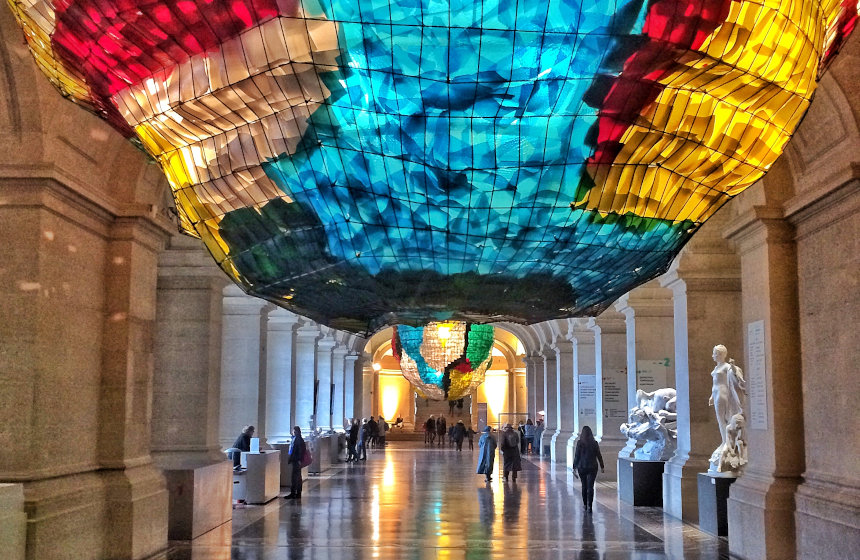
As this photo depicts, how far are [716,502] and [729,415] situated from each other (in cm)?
112

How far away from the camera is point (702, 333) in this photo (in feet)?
40.4

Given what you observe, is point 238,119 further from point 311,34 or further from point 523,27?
point 523,27

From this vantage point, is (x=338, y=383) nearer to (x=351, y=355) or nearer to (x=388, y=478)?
(x=351, y=355)

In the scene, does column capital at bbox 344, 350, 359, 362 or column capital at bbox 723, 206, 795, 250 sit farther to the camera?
column capital at bbox 344, 350, 359, 362

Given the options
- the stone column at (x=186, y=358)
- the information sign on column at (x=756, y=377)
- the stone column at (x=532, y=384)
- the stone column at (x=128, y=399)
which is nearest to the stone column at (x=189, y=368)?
the stone column at (x=186, y=358)

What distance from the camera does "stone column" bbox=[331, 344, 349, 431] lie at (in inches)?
1171

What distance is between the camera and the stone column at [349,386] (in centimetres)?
3412

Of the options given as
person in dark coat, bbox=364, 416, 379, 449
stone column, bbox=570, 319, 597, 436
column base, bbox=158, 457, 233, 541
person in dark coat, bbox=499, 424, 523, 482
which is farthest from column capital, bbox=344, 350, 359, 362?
column base, bbox=158, 457, 233, 541

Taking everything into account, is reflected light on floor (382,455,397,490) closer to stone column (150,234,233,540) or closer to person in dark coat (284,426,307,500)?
person in dark coat (284,426,307,500)

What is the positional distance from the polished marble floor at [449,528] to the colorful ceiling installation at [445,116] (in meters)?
8.18

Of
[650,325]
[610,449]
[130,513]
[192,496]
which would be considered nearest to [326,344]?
[610,449]

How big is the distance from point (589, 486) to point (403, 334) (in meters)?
3.60

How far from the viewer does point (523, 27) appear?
1124 millimetres

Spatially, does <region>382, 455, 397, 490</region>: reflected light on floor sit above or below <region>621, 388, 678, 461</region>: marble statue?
below
